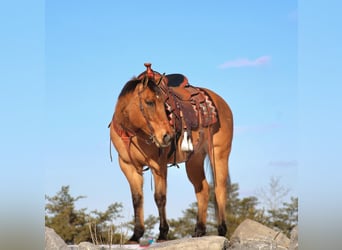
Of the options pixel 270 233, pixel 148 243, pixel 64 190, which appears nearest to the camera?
pixel 148 243

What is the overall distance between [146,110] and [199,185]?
3.11 ft

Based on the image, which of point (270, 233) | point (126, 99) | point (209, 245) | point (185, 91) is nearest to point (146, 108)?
point (126, 99)

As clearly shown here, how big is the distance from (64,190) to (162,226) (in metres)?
0.81

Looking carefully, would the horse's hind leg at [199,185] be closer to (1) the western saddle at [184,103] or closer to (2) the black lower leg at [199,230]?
(2) the black lower leg at [199,230]

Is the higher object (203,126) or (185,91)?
(185,91)

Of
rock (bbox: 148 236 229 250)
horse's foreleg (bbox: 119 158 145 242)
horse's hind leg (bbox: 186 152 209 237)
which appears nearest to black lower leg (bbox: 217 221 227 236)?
horse's hind leg (bbox: 186 152 209 237)

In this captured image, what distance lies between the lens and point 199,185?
4.39 m

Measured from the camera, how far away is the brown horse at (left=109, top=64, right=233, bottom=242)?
12.5 ft

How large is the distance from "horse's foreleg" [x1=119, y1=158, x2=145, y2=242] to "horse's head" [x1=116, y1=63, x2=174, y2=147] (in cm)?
35

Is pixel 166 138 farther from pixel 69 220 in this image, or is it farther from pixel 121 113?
pixel 69 220

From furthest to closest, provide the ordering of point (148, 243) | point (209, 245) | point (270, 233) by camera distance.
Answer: point (270, 233)
point (148, 243)
point (209, 245)

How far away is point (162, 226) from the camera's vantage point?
3854 millimetres

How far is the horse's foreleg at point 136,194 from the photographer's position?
151 inches

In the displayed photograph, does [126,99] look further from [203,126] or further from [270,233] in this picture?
[270,233]
